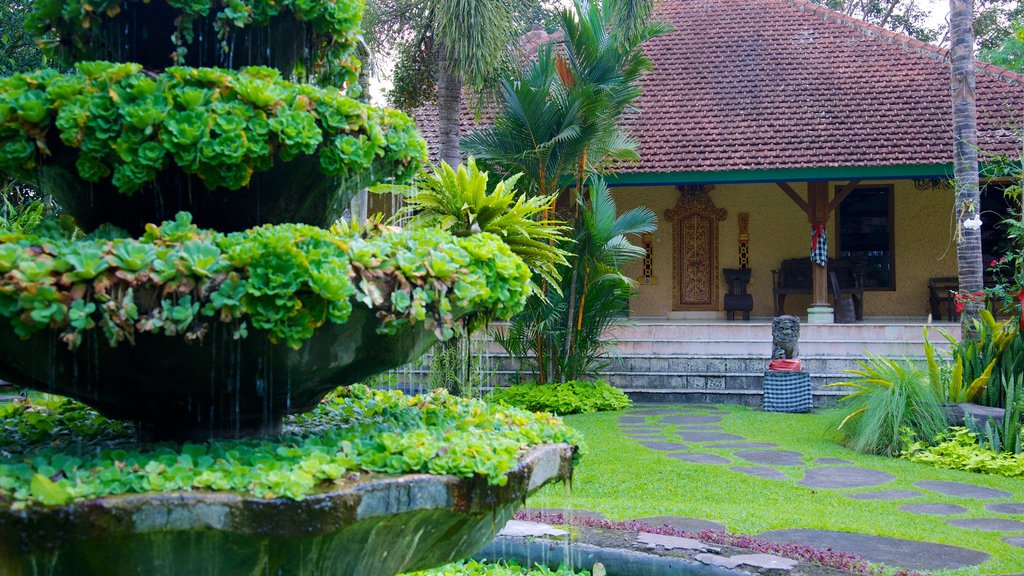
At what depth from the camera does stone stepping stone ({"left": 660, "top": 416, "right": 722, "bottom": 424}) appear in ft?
33.7

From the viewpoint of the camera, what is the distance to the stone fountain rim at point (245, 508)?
202 centimetres

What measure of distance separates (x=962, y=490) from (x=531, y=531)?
12.8ft

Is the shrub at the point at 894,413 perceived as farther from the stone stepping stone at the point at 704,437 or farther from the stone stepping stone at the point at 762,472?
the stone stepping stone at the point at 762,472

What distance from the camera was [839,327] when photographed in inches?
510

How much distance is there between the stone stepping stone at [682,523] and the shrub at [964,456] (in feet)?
11.1

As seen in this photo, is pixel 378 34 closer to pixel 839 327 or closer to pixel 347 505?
pixel 839 327

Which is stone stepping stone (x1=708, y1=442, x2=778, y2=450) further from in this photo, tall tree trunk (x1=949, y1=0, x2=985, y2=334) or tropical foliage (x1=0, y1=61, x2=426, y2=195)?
→ tropical foliage (x1=0, y1=61, x2=426, y2=195)

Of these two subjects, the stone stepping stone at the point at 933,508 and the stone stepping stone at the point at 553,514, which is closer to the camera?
the stone stepping stone at the point at 553,514

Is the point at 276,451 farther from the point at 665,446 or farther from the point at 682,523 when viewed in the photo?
the point at 665,446

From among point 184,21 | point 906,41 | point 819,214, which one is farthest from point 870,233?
point 184,21

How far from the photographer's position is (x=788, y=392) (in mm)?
11133

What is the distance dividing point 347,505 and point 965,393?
25.8 ft

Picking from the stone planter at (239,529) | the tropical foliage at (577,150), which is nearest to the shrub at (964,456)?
the tropical foliage at (577,150)

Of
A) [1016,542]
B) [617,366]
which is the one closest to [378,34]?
[617,366]
